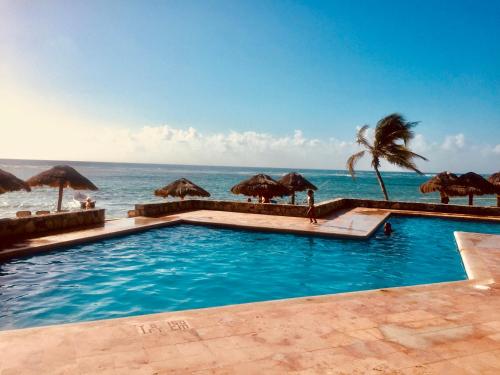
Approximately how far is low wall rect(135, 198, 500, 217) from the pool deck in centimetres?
1070

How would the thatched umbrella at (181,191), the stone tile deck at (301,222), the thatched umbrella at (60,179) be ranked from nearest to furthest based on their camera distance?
1. the stone tile deck at (301,222)
2. the thatched umbrella at (60,179)
3. the thatched umbrella at (181,191)

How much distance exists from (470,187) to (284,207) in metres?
13.6

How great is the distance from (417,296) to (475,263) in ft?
11.5

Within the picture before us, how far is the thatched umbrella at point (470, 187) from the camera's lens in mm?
21875

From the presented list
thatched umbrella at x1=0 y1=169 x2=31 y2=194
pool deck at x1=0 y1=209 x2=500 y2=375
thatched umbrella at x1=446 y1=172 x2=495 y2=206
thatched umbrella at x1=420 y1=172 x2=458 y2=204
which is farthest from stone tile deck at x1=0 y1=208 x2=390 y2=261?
thatched umbrella at x1=446 y1=172 x2=495 y2=206

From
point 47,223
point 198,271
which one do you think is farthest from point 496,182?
point 47,223

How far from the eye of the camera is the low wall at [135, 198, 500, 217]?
16.4 metres

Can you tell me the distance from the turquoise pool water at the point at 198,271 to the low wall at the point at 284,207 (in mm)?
3360

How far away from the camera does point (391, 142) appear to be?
24.2 metres

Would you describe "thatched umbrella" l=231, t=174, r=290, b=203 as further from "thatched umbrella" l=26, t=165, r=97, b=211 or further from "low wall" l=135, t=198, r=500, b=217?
"thatched umbrella" l=26, t=165, r=97, b=211

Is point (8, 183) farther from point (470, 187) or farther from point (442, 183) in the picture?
point (470, 187)

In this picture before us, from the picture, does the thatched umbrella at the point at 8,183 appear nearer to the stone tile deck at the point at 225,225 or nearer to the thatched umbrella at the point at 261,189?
the stone tile deck at the point at 225,225

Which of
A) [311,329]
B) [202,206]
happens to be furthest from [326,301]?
[202,206]

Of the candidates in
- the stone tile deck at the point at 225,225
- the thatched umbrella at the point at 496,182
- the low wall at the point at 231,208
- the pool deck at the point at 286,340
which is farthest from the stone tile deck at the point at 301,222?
the thatched umbrella at the point at 496,182
